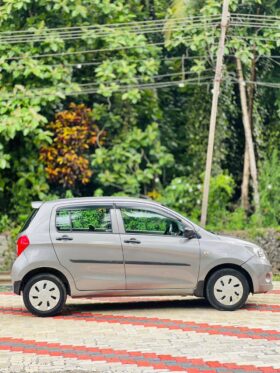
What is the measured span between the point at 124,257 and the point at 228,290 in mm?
1517

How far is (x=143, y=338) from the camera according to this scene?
11.4m

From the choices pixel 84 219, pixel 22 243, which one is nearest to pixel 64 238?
pixel 84 219

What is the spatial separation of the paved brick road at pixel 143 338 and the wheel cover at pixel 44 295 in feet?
0.65

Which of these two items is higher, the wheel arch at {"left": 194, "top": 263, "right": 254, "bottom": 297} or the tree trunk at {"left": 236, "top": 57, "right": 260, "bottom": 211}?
the tree trunk at {"left": 236, "top": 57, "right": 260, "bottom": 211}

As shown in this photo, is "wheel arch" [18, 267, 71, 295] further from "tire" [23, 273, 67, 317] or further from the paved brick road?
the paved brick road

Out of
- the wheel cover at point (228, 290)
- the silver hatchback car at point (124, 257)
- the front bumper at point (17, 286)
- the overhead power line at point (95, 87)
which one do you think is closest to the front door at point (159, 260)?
the silver hatchback car at point (124, 257)

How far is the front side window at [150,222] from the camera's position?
1370 cm

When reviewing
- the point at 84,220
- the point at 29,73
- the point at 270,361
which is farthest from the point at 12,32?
the point at 270,361

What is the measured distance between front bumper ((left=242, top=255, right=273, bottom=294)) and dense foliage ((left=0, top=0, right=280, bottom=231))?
945 centimetres

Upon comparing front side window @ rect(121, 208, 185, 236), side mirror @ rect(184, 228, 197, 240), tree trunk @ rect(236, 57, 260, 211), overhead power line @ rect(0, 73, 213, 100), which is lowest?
side mirror @ rect(184, 228, 197, 240)

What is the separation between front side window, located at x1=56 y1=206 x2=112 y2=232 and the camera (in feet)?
44.7

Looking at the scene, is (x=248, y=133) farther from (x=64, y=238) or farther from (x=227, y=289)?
(x=64, y=238)

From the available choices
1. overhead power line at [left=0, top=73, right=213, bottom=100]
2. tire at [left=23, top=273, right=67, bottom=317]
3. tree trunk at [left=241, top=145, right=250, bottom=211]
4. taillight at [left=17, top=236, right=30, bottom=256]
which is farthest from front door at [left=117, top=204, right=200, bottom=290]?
tree trunk at [left=241, top=145, right=250, bottom=211]

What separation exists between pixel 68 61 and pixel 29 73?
138cm
